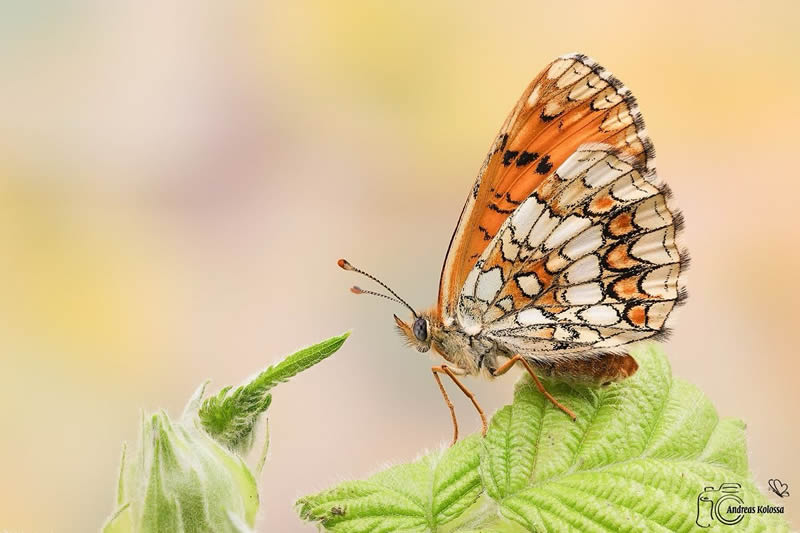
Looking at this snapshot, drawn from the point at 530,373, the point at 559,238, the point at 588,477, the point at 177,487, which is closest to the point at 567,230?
the point at 559,238

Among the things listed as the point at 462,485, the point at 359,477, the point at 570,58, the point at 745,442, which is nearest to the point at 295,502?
the point at 359,477

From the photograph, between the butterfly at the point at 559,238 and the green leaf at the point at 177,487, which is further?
the butterfly at the point at 559,238

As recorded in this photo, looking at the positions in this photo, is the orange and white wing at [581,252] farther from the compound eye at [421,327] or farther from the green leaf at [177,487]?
the green leaf at [177,487]

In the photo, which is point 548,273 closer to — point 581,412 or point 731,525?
point 581,412

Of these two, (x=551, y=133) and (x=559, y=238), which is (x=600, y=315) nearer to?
(x=559, y=238)

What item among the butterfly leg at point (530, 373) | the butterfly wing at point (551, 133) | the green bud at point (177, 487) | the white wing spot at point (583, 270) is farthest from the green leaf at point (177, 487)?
the white wing spot at point (583, 270)

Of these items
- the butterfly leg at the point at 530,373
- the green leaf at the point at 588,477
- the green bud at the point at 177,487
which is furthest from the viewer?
the butterfly leg at the point at 530,373

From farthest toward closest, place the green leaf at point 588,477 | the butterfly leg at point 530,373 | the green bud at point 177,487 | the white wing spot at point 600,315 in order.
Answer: the white wing spot at point 600,315, the butterfly leg at point 530,373, the green leaf at point 588,477, the green bud at point 177,487

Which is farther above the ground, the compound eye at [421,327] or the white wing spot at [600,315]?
the compound eye at [421,327]
